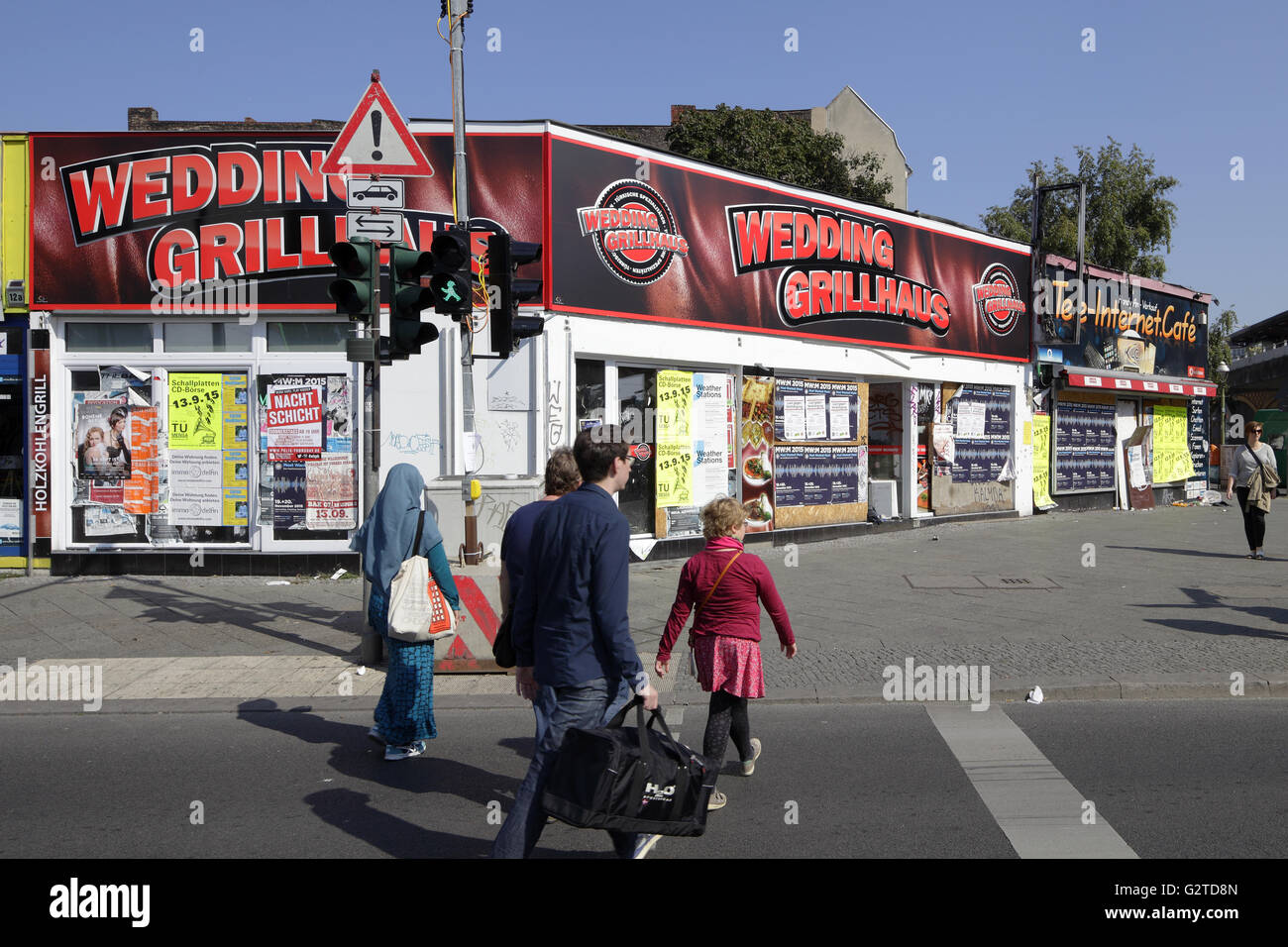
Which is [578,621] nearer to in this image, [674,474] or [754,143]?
[674,474]

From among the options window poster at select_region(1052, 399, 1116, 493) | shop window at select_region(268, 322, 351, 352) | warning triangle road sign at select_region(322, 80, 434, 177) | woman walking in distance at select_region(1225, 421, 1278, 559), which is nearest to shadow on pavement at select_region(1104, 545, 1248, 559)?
woman walking in distance at select_region(1225, 421, 1278, 559)

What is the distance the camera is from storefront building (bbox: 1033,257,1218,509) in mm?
21062

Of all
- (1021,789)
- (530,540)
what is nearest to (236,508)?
(530,540)

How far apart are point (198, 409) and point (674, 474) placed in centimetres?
626

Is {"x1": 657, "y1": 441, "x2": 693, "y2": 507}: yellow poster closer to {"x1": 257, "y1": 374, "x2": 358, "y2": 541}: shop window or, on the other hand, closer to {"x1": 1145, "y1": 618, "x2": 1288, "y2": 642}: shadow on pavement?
{"x1": 257, "y1": 374, "x2": 358, "y2": 541}: shop window

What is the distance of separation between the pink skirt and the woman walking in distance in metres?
11.2

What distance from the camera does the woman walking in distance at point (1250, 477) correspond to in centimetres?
1358

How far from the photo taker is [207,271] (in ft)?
40.5

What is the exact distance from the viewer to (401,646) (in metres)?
5.92

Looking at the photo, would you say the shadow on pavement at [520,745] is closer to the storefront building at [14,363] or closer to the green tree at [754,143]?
the storefront building at [14,363]

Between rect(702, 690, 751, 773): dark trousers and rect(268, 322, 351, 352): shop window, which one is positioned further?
rect(268, 322, 351, 352): shop window

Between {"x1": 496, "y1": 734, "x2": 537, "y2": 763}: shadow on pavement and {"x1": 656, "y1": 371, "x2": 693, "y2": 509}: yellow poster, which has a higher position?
{"x1": 656, "y1": 371, "x2": 693, "y2": 509}: yellow poster
